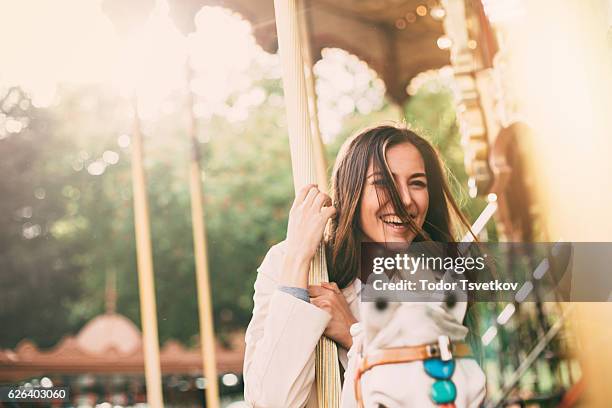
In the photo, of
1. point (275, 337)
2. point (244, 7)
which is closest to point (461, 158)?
point (275, 337)

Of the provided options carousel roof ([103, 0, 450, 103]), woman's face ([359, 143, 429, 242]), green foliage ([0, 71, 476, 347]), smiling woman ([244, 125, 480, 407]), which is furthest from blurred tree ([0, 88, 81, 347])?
woman's face ([359, 143, 429, 242])

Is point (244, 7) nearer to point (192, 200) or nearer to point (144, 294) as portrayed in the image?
point (192, 200)

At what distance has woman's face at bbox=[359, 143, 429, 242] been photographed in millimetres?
1664

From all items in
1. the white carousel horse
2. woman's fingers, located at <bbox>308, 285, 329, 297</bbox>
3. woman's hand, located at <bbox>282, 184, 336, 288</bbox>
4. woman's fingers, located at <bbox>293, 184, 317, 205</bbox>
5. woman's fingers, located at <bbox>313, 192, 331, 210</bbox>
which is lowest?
the white carousel horse

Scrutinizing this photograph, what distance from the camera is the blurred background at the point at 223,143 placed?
165cm

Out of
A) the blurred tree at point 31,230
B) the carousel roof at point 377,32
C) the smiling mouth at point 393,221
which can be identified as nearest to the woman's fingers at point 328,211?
the smiling mouth at point 393,221

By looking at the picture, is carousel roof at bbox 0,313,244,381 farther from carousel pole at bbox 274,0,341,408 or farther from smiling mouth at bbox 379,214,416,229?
smiling mouth at bbox 379,214,416,229

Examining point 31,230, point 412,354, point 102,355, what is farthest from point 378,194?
point 31,230

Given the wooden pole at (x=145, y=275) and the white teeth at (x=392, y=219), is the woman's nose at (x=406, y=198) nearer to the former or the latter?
the white teeth at (x=392, y=219)

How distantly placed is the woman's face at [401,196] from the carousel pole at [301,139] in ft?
0.47

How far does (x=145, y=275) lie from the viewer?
1.98 meters

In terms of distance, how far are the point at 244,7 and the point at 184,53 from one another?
0.22 metres

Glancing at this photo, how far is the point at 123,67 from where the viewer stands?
2.02 meters

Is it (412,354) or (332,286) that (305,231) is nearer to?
(332,286)
